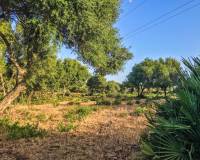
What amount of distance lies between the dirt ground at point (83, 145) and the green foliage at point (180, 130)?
3280 millimetres

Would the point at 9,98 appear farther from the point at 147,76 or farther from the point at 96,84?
the point at 96,84

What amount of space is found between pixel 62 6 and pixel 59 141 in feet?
13.4

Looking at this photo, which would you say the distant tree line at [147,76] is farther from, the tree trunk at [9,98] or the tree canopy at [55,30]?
the tree trunk at [9,98]

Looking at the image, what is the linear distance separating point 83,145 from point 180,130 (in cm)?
668

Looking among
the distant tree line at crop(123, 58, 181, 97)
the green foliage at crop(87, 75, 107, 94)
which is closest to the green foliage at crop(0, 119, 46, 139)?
the distant tree line at crop(123, 58, 181, 97)

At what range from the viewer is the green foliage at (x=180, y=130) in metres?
5.11

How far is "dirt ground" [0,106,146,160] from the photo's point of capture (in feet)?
33.3

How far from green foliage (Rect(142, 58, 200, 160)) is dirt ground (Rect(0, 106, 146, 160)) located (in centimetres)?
328

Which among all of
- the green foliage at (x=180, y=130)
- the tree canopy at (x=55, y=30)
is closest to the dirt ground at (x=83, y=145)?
the tree canopy at (x=55, y=30)

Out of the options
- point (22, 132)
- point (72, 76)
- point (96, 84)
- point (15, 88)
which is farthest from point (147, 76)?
point (22, 132)

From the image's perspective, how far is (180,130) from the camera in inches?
205

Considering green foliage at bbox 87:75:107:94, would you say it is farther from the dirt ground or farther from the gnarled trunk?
the dirt ground

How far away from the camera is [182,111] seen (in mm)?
5199

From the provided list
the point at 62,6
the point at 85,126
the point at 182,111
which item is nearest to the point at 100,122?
the point at 85,126
